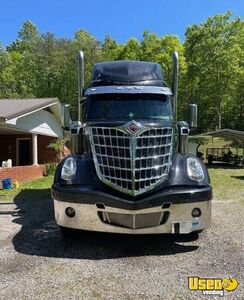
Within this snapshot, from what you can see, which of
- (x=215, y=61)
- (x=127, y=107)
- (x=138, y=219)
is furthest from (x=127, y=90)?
(x=215, y=61)

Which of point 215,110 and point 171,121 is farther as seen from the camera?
point 215,110

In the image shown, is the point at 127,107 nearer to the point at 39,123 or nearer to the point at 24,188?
the point at 24,188

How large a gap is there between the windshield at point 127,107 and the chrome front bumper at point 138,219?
79.5 inches

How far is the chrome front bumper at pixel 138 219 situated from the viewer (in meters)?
5.37

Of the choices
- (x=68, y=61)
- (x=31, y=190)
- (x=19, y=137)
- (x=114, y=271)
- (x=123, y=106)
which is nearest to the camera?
(x=114, y=271)

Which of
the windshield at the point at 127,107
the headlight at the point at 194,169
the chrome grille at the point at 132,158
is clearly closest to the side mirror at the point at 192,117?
the windshield at the point at 127,107

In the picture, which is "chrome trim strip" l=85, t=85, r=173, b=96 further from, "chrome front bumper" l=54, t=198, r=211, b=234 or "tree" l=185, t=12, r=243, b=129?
"tree" l=185, t=12, r=243, b=129

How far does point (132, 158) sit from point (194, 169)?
1040mm

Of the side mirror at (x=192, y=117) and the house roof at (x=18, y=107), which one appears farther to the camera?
the house roof at (x=18, y=107)

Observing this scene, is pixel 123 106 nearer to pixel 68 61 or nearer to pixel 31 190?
pixel 31 190

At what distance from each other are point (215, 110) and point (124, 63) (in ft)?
126

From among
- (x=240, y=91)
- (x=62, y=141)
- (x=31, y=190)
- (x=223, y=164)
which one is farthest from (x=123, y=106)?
(x=240, y=91)

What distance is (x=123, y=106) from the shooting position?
7008 millimetres

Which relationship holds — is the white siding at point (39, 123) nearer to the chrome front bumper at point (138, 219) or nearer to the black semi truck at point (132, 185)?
the black semi truck at point (132, 185)
